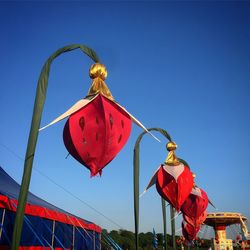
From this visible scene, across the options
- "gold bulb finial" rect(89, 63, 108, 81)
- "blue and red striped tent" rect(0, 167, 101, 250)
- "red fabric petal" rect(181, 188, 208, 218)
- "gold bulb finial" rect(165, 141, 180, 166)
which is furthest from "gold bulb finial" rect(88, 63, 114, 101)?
"blue and red striped tent" rect(0, 167, 101, 250)

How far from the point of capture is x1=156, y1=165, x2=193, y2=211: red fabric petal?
2873 mm

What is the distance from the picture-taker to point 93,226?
1148 cm

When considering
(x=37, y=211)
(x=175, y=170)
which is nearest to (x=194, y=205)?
(x=175, y=170)

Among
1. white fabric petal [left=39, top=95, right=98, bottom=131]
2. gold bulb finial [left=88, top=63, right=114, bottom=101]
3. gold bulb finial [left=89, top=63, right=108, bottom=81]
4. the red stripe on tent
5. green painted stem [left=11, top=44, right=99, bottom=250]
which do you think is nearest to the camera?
white fabric petal [left=39, top=95, right=98, bottom=131]

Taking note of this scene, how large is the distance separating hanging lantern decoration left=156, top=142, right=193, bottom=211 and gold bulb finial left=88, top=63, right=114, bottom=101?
1.47 meters

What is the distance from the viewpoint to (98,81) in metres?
1.83

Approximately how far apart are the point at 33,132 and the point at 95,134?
0.55m

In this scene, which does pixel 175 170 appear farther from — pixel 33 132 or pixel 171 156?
pixel 33 132

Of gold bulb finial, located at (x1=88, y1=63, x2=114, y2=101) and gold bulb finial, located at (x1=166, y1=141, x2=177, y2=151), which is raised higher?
gold bulb finial, located at (x1=166, y1=141, x2=177, y2=151)

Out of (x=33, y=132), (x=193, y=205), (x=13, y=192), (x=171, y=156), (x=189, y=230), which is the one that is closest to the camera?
(x=33, y=132)

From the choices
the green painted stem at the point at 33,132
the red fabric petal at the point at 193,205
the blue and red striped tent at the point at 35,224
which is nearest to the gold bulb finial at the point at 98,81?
the green painted stem at the point at 33,132

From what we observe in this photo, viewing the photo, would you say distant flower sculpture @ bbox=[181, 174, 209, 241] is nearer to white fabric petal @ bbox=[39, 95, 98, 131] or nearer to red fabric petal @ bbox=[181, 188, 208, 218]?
red fabric petal @ bbox=[181, 188, 208, 218]

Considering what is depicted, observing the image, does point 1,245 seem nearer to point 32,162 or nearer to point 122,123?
point 32,162

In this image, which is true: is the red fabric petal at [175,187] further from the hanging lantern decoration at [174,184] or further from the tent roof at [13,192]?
the tent roof at [13,192]
